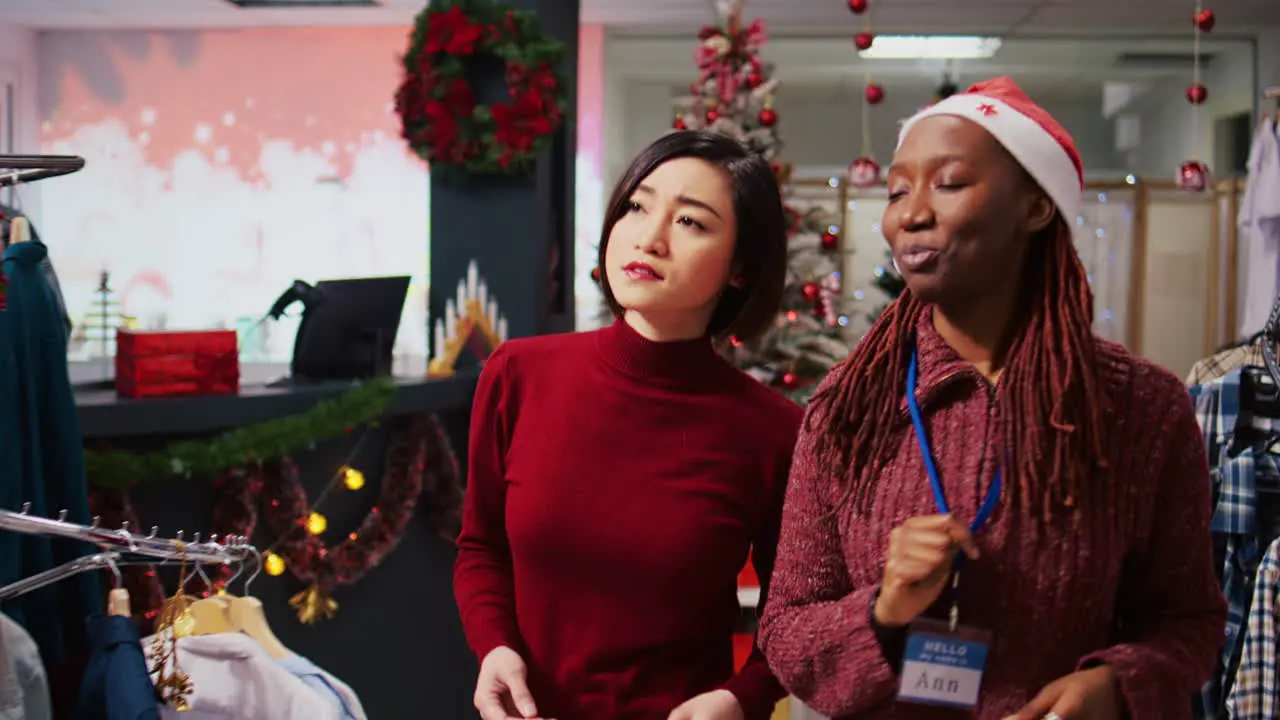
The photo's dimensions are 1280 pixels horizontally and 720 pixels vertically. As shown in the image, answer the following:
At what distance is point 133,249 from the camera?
9406 mm

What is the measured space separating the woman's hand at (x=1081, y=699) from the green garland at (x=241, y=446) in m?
1.81

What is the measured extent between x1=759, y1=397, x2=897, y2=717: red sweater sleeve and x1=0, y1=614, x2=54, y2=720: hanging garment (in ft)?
2.97

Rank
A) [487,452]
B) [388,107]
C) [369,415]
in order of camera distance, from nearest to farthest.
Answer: [487,452] < [369,415] < [388,107]

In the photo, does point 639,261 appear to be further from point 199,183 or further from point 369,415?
point 199,183

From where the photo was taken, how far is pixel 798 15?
8.85 meters

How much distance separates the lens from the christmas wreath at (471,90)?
402cm

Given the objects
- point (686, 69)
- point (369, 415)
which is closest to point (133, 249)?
point (686, 69)

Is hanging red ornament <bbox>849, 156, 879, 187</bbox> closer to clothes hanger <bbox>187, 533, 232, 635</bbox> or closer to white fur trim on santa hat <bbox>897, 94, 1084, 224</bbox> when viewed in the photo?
clothes hanger <bbox>187, 533, 232, 635</bbox>

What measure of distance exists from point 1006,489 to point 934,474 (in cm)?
7

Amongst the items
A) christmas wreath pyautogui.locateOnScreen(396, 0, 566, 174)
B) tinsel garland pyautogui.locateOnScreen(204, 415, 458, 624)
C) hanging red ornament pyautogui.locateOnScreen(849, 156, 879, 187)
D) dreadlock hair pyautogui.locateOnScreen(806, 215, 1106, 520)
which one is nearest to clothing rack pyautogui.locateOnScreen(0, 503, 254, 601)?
dreadlock hair pyautogui.locateOnScreen(806, 215, 1106, 520)

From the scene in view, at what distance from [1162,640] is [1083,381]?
0.83 feet

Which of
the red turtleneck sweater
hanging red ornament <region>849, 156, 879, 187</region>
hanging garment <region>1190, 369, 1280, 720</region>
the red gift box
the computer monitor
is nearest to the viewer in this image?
the red turtleneck sweater

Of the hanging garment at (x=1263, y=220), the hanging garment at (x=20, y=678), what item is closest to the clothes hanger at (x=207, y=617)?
the hanging garment at (x=20, y=678)

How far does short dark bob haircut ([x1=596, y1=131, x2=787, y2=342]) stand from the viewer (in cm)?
154
